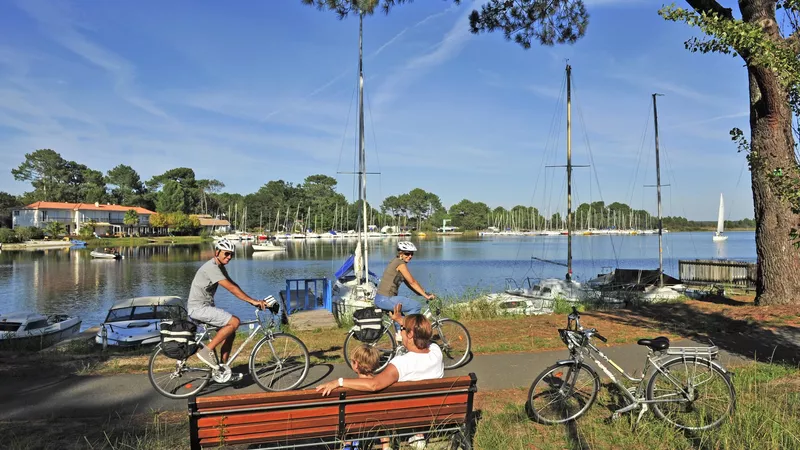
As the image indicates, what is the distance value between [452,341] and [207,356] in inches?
122

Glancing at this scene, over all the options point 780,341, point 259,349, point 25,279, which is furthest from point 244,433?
point 25,279

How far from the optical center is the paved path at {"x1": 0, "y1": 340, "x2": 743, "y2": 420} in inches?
224

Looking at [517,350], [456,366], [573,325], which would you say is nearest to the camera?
Answer: [573,325]

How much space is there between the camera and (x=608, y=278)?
25.3 meters

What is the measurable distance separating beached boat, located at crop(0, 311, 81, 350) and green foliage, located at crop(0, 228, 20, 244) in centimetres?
7856

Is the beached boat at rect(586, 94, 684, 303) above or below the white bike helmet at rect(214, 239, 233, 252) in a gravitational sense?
below

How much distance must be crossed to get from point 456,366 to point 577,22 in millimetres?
9962

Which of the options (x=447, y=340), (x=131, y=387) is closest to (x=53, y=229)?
(x=131, y=387)

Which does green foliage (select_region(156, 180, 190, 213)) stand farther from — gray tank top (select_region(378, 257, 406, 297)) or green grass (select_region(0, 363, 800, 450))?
green grass (select_region(0, 363, 800, 450))

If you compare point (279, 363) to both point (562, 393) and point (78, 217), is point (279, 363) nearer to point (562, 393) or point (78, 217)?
point (562, 393)

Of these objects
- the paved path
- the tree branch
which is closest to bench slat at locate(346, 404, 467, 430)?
the paved path

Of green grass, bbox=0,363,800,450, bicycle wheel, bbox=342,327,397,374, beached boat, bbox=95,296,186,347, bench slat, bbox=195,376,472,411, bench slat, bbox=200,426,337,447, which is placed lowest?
beached boat, bbox=95,296,186,347

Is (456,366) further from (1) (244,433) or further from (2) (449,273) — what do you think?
(2) (449,273)

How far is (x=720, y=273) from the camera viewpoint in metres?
24.2
